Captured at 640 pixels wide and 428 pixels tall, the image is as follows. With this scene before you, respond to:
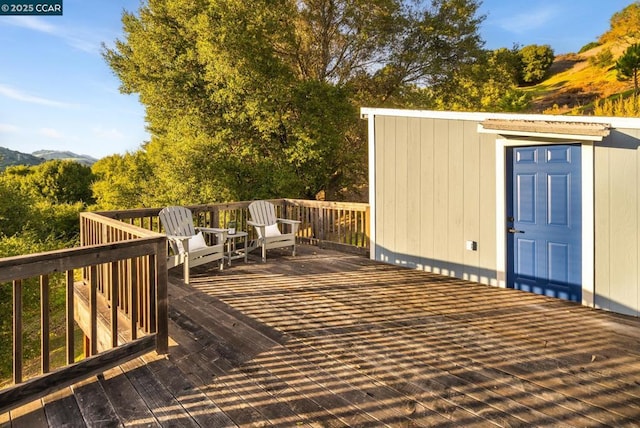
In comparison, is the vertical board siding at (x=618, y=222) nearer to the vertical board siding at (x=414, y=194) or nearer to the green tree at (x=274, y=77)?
the vertical board siding at (x=414, y=194)

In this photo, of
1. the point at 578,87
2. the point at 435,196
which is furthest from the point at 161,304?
the point at 578,87

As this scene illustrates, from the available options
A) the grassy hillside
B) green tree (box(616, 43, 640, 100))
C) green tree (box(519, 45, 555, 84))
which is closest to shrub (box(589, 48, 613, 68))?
the grassy hillside

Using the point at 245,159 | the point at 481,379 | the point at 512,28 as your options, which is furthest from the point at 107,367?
the point at 512,28

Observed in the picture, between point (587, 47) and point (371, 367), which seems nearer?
point (371, 367)

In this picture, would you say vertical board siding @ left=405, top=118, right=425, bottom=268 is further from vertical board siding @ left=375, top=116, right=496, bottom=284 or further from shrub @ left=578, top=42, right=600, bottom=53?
shrub @ left=578, top=42, right=600, bottom=53

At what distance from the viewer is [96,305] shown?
2512 millimetres

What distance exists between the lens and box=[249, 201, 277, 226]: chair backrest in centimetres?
626

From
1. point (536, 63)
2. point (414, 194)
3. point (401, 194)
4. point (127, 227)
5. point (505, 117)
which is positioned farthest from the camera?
point (536, 63)

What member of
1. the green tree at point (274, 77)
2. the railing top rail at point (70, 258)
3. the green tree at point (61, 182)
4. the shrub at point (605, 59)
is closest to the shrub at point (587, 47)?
the shrub at point (605, 59)

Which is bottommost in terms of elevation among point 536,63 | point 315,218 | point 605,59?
point 315,218

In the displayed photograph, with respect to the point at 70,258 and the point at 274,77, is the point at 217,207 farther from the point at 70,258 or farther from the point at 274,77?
the point at 274,77

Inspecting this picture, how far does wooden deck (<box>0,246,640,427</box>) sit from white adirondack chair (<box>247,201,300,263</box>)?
1.84 m

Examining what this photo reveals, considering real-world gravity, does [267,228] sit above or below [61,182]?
below

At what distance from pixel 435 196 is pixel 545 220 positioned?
1.41 metres
